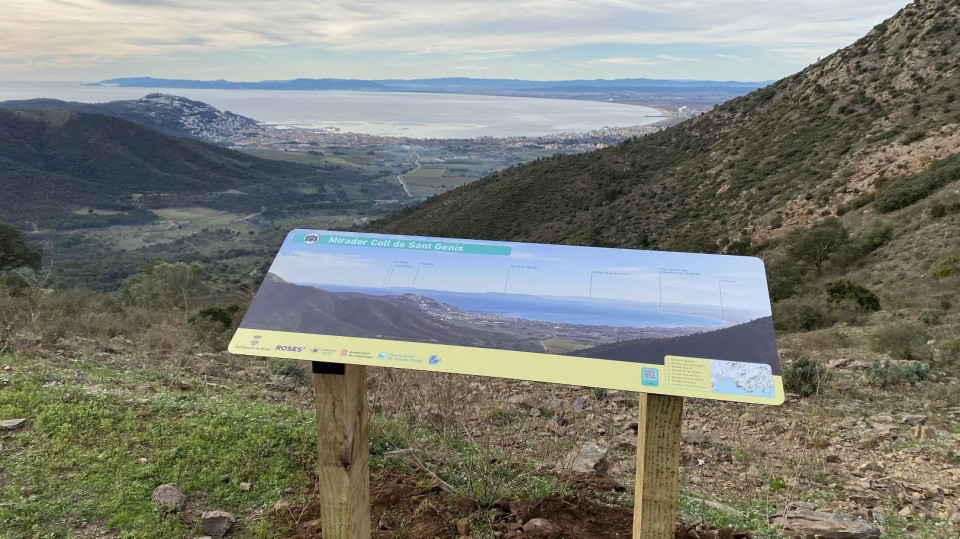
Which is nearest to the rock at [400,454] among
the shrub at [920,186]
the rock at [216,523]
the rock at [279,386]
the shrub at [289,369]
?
the rock at [216,523]

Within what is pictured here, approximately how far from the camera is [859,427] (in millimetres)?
5027

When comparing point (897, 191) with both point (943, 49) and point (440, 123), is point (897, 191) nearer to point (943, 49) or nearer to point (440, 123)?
point (943, 49)

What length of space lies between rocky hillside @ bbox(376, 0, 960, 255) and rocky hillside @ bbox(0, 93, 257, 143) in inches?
4016

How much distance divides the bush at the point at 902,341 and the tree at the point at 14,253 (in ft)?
68.9

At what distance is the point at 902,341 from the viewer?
22.8 feet

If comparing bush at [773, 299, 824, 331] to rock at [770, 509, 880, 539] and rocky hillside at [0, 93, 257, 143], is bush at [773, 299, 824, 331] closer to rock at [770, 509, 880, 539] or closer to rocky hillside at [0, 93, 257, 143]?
rock at [770, 509, 880, 539]

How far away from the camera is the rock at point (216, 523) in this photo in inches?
116

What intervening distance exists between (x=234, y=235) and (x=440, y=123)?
391ft

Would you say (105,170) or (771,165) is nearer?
(771,165)

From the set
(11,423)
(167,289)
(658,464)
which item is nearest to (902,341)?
(658,464)

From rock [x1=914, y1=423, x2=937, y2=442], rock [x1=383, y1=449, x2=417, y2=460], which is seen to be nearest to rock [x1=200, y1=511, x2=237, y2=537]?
rock [x1=383, y1=449, x2=417, y2=460]

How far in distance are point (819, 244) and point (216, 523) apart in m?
15.7

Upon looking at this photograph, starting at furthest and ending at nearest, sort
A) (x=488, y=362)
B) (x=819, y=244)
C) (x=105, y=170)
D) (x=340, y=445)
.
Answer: (x=105, y=170), (x=819, y=244), (x=340, y=445), (x=488, y=362)

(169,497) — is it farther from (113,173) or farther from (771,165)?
(113,173)
